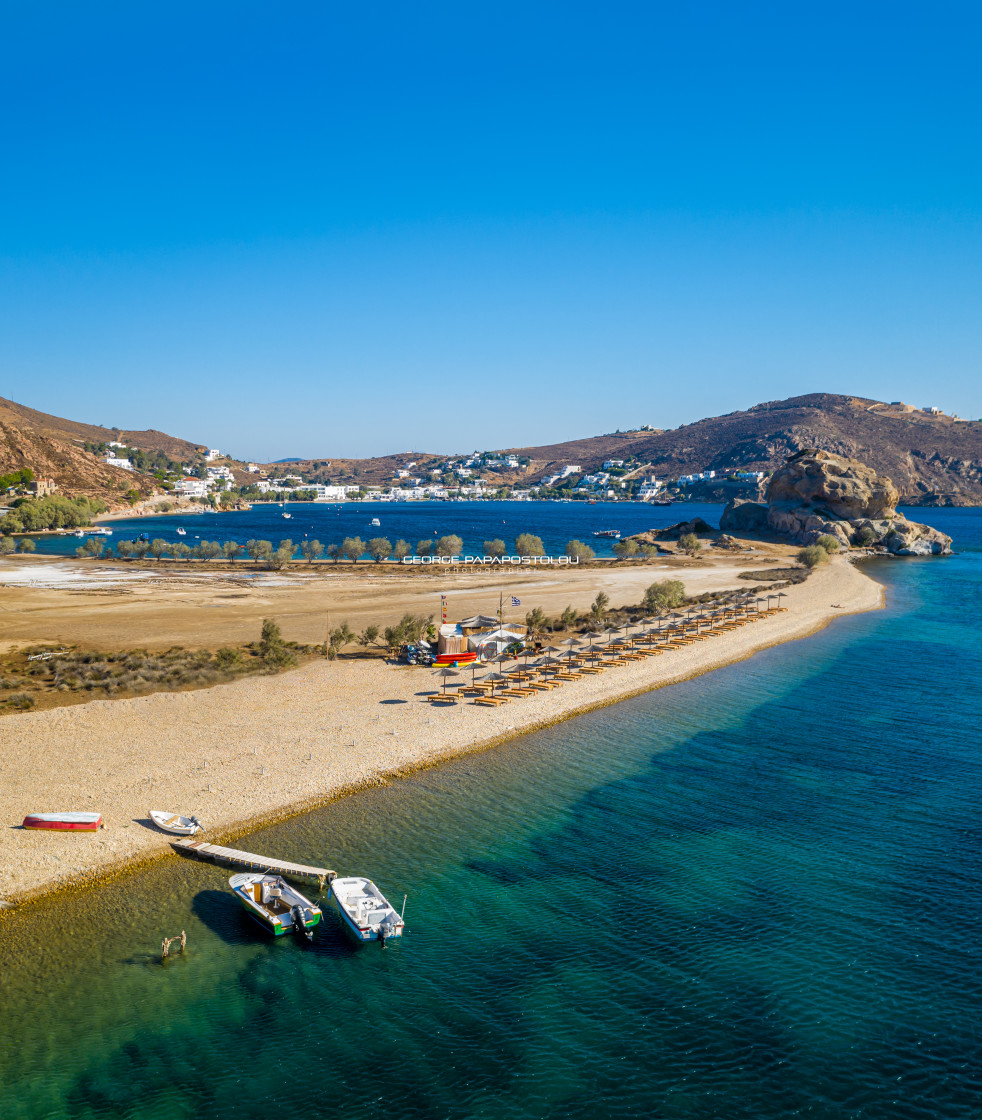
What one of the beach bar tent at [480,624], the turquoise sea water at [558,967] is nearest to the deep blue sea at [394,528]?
the beach bar tent at [480,624]

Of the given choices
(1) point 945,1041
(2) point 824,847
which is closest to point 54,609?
(2) point 824,847

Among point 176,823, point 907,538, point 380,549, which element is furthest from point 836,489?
point 176,823

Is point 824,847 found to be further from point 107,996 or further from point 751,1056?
point 107,996

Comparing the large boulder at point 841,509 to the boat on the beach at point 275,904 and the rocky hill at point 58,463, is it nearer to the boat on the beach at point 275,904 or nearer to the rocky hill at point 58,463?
the boat on the beach at point 275,904

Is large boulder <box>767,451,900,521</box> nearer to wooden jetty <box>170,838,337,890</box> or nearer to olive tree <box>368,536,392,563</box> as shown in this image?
olive tree <box>368,536,392,563</box>

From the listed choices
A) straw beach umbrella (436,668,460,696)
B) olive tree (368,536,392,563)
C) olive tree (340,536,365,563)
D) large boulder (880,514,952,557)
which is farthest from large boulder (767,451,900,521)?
straw beach umbrella (436,668,460,696)
